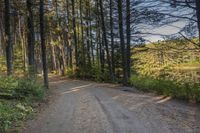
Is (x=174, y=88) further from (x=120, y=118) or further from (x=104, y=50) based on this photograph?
(x=104, y=50)

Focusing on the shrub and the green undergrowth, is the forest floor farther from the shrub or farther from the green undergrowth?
the shrub

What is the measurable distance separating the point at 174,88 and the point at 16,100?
24.4 feet

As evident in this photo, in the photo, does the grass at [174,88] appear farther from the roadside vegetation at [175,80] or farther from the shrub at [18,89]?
the shrub at [18,89]

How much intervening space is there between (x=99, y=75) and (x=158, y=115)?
24.3m

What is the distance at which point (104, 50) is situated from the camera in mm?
40938

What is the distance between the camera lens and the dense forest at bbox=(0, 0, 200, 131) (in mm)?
15617

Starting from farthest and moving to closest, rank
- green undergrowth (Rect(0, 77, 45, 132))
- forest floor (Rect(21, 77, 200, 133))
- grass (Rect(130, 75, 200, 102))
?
grass (Rect(130, 75, 200, 102)), green undergrowth (Rect(0, 77, 45, 132)), forest floor (Rect(21, 77, 200, 133))

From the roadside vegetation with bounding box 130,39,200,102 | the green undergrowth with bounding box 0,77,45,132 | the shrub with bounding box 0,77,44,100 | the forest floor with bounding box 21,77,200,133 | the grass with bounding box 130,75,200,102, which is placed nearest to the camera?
the forest floor with bounding box 21,77,200,133

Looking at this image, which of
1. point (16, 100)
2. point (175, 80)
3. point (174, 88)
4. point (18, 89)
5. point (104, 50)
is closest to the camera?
point (16, 100)

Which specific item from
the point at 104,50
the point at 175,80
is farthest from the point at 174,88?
the point at 104,50

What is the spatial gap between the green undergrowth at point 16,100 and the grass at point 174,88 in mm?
6156

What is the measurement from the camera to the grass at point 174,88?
51.6 ft

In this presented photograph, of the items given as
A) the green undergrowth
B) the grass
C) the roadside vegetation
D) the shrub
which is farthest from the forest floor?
the shrub

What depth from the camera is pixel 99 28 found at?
42.5 meters
